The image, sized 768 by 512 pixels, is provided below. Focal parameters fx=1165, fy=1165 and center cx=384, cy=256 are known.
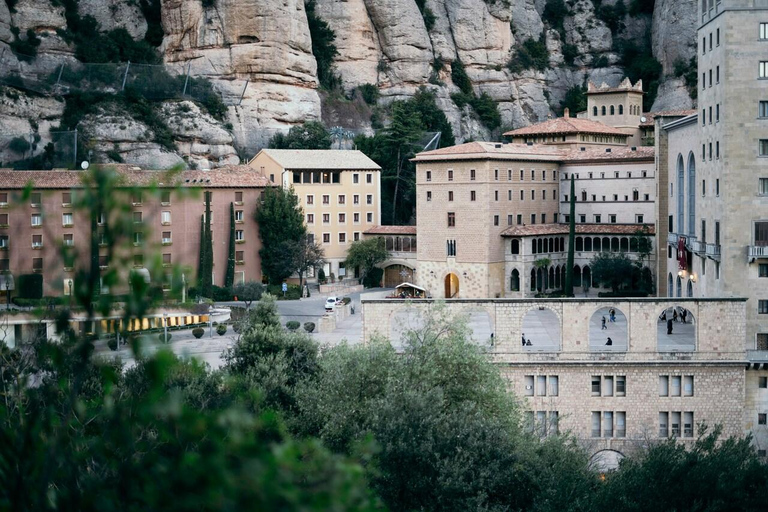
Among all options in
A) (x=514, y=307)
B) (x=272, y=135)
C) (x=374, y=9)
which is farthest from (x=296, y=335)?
(x=374, y=9)

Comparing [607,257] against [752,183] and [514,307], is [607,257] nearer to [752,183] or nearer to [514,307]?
[752,183]

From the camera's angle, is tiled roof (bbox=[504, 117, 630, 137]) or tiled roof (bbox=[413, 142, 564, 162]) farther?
tiled roof (bbox=[504, 117, 630, 137])

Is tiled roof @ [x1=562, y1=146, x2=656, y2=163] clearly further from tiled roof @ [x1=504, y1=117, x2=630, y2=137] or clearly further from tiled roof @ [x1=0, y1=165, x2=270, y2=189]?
tiled roof @ [x1=0, y1=165, x2=270, y2=189]

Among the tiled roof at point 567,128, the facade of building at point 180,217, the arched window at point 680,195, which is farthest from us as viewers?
the tiled roof at point 567,128

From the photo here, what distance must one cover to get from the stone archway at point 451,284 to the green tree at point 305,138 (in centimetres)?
1780

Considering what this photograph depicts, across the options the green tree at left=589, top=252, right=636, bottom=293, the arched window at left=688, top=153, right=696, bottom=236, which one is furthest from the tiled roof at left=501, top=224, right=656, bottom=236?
the arched window at left=688, top=153, right=696, bottom=236

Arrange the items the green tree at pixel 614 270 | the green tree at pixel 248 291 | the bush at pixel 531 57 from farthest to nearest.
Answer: the bush at pixel 531 57
the green tree at pixel 614 270
the green tree at pixel 248 291

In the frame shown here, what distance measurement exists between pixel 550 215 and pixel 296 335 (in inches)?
1356

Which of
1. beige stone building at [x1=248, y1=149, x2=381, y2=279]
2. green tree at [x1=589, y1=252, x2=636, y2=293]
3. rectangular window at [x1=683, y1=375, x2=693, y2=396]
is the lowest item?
rectangular window at [x1=683, y1=375, x2=693, y2=396]

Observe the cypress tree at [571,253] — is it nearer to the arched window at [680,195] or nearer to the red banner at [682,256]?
the arched window at [680,195]

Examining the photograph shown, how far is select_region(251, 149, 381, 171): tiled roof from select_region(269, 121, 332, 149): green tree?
4.43 meters

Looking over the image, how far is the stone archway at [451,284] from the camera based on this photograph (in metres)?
63.7

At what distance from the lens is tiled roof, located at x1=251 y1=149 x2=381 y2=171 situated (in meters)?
69.1

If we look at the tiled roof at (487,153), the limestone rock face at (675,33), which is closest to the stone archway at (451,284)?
the tiled roof at (487,153)
